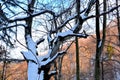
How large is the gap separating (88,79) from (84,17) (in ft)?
144

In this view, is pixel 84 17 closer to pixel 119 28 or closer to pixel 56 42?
pixel 56 42

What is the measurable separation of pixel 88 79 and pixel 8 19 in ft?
144

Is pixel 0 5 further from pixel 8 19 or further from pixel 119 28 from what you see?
pixel 119 28

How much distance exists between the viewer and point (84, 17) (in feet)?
22.8

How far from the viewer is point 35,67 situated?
733cm

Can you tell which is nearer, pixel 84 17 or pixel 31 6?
pixel 84 17

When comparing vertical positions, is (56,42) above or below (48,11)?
below

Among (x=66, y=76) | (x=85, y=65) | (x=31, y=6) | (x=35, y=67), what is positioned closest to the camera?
(x=35, y=67)

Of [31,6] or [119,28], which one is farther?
[119,28]

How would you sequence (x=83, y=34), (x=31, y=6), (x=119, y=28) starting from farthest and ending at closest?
1. (x=119, y=28)
2. (x=31, y=6)
3. (x=83, y=34)

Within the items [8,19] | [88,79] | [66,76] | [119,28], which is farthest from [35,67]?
[88,79]

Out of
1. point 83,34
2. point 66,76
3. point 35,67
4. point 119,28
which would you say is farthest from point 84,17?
point 66,76

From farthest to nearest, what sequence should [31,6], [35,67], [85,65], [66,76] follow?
[85,65] < [66,76] < [31,6] < [35,67]

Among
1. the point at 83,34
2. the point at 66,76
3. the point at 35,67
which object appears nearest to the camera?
the point at 83,34
